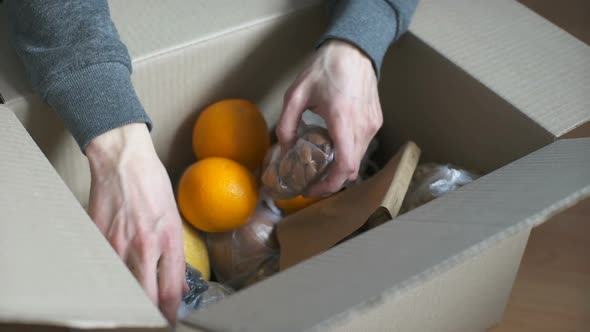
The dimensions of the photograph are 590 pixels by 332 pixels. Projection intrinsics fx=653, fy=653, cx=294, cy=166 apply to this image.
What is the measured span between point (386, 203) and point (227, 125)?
0.64 ft

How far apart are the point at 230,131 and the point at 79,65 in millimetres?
188

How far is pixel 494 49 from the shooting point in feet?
2.18

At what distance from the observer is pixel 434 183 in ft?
2.08

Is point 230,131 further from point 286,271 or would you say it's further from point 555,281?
point 555,281

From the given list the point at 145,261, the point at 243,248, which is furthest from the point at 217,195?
the point at 145,261

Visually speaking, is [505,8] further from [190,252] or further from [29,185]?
[29,185]

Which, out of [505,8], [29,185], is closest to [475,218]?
[29,185]

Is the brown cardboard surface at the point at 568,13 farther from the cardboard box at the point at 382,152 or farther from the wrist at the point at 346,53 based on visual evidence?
the wrist at the point at 346,53

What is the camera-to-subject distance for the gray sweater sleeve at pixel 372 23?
651mm

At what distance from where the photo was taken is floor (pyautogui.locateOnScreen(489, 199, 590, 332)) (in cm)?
75

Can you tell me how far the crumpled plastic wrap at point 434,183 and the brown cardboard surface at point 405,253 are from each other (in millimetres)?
156

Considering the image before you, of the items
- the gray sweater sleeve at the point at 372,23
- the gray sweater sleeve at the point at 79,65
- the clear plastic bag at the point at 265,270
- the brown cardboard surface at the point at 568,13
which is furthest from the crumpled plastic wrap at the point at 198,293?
the brown cardboard surface at the point at 568,13

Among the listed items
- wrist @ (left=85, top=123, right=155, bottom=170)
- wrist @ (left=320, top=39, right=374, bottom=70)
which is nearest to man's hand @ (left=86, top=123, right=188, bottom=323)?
wrist @ (left=85, top=123, right=155, bottom=170)

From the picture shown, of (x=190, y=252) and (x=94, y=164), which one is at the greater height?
(x=94, y=164)
